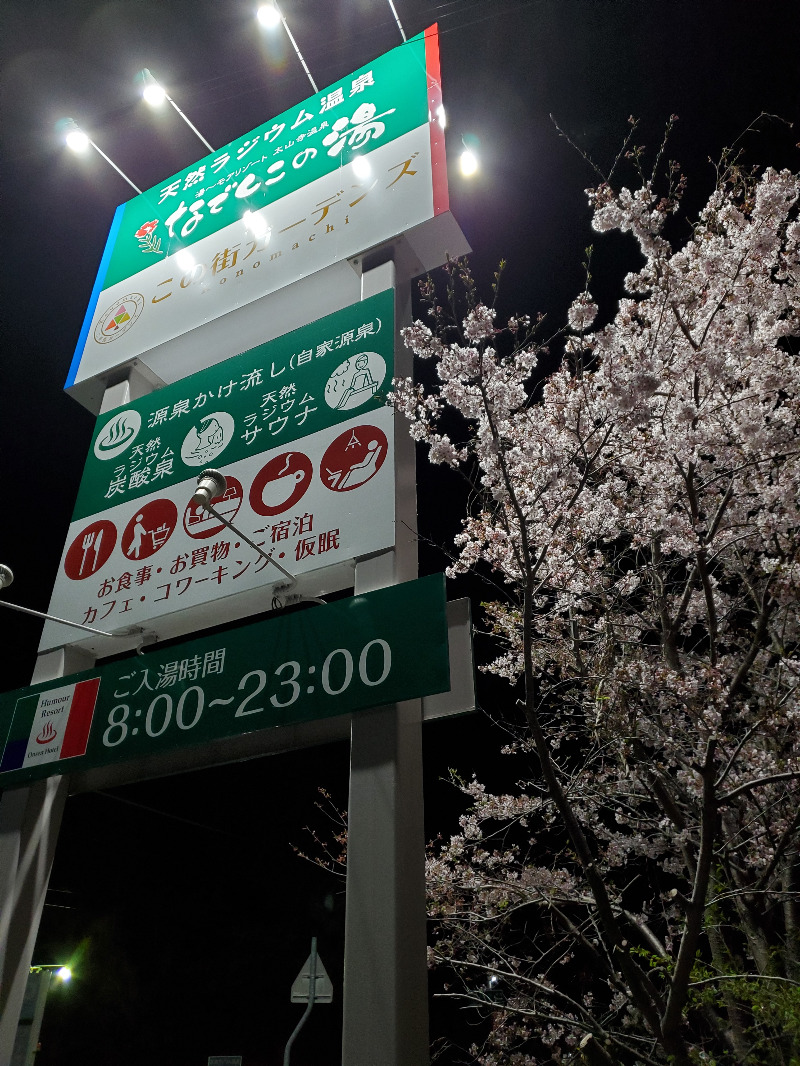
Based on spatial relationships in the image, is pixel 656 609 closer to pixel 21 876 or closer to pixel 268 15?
pixel 21 876

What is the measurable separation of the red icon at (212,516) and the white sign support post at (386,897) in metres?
1.90

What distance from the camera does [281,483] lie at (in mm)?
5672

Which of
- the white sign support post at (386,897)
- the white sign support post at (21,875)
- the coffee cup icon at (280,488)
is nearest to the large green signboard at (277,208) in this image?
the coffee cup icon at (280,488)

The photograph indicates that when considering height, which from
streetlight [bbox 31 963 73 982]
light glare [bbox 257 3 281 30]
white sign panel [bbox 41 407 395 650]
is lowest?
streetlight [bbox 31 963 73 982]

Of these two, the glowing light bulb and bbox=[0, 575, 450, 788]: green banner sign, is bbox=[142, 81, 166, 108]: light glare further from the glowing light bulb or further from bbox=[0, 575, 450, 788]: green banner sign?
bbox=[0, 575, 450, 788]: green banner sign

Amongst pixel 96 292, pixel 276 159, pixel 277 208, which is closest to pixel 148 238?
pixel 96 292

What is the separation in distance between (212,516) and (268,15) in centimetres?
659

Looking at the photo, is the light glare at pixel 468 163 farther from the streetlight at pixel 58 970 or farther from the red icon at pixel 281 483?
the streetlight at pixel 58 970

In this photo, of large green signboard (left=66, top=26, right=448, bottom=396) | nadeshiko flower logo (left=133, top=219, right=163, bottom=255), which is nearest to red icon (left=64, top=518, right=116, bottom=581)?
large green signboard (left=66, top=26, right=448, bottom=396)

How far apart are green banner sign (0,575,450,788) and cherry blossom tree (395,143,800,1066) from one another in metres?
0.77

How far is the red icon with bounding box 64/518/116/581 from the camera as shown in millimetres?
6426

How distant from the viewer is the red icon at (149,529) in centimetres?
615

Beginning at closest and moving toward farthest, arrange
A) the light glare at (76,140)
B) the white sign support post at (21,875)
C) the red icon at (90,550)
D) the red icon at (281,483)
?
the white sign support post at (21,875), the red icon at (281,483), the red icon at (90,550), the light glare at (76,140)

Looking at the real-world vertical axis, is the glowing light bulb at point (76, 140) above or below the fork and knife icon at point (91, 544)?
above
